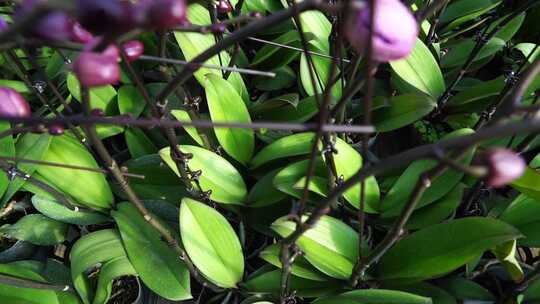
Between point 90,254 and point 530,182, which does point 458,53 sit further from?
point 90,254

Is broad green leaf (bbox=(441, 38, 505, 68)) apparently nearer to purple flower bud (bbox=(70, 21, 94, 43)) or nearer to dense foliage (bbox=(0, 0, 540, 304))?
dense foliage (bbox=(0, 0, 540, 304))

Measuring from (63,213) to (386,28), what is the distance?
2.06ft

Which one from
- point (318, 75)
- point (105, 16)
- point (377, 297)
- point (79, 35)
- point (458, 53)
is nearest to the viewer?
point (105, 16)

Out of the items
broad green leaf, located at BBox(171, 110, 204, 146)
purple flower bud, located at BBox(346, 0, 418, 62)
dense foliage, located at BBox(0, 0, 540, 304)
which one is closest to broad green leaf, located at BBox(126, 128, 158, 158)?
dense foliage, located at BBox(0, 0, 540, 304)

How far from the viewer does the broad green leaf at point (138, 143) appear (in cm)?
80

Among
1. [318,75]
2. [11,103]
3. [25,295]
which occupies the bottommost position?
[25,295]

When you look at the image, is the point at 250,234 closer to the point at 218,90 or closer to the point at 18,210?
the point at 218,90

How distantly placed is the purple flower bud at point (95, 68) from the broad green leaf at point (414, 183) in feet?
1.47

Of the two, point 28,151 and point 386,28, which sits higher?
point 386,28

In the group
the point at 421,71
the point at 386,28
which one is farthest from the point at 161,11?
the point at 421,71

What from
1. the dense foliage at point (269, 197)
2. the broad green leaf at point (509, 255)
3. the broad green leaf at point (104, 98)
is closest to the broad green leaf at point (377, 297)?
the dense foliage at point (269, 197)

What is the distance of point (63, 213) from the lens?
74cm

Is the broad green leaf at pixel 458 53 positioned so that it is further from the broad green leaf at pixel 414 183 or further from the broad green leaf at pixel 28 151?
the broad green leaf at pixel 28 151

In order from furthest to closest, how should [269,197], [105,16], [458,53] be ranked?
[458,53], [269,197], [105,16]
